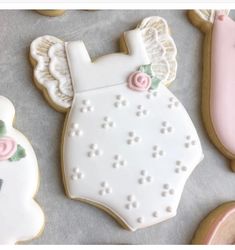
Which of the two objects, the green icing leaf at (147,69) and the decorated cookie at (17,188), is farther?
the green icing leaf at (147,69)

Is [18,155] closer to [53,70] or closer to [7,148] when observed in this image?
[7,148]

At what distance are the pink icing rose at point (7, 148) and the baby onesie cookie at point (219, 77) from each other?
427mm

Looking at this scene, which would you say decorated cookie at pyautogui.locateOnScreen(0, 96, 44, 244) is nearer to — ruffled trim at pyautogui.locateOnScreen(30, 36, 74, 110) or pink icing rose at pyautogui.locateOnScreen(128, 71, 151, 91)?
ruffled trim at pyautogui.locateOnScreen(30, 36, 74, 110)

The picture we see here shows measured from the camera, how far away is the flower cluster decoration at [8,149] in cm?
90

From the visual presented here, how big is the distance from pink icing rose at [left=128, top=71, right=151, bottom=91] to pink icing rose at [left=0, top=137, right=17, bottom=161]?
11.0 inches

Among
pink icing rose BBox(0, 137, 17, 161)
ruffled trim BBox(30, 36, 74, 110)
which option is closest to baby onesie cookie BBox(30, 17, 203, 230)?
ruffled trim BBox(30, 36, 74, 110)

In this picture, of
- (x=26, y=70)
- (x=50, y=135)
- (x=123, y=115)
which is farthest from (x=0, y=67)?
(x=123, y=115)

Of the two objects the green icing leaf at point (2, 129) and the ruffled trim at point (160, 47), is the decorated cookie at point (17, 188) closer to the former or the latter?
the green icing leaf at point (2, 129)

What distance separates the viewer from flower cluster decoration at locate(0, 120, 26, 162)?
90cm

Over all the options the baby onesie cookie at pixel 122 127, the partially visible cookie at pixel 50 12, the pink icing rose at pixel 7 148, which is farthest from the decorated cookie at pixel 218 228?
the partially visible cookie at pixel 50 12

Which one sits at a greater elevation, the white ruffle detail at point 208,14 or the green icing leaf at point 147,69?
the white ruffle detail at point 208,14

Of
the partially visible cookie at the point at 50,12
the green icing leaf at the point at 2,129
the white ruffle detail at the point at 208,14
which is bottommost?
the green icing leaf at the point at 2,129

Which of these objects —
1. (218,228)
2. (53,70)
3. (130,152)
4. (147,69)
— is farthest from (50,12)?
(218,228)

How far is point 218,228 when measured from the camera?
947mm
